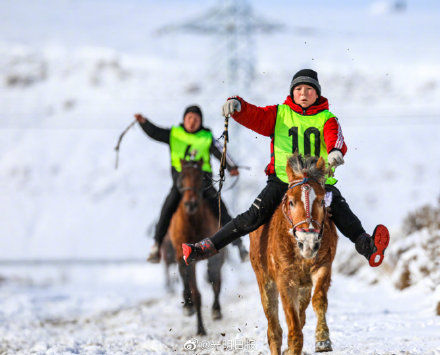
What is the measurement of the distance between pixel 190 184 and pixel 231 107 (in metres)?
3.21

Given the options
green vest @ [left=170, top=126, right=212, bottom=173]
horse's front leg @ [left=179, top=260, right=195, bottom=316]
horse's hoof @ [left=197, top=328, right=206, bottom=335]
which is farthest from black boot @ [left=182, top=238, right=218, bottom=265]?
green vest @ [left=170, top=126, right=212, bottom=173]

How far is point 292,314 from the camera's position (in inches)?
183

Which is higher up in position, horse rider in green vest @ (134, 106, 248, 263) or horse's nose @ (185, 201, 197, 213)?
horse rider in green vest @ (134, 106, 248, 263)

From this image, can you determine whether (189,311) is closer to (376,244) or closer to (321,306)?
(321,306)

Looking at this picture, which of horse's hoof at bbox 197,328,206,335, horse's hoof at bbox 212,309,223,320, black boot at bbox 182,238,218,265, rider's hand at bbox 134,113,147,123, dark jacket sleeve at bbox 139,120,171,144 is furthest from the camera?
horse's hoof at bbox 212,309,223,320

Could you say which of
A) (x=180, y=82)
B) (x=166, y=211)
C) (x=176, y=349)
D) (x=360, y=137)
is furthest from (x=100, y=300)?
(x=180, y=82)

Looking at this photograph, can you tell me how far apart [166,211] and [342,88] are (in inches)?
1878

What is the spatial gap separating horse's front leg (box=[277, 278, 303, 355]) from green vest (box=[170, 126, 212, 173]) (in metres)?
4.05

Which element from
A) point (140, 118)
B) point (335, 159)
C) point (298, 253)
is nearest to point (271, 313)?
point (298, 253)

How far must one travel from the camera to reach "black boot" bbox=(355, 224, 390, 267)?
4.90 meters

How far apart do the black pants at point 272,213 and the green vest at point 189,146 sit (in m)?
3.27

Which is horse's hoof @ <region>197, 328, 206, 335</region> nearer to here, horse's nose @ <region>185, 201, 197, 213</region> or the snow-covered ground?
the snow-covered ground

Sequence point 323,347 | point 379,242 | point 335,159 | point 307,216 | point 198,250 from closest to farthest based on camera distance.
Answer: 1. point 307,216
2. point 335,159
3. point 379,242
4. point 323,347
5. point 198,250

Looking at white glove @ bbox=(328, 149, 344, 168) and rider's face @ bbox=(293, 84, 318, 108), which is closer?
white glove @ bbox=(328, 149, 344, 168)
